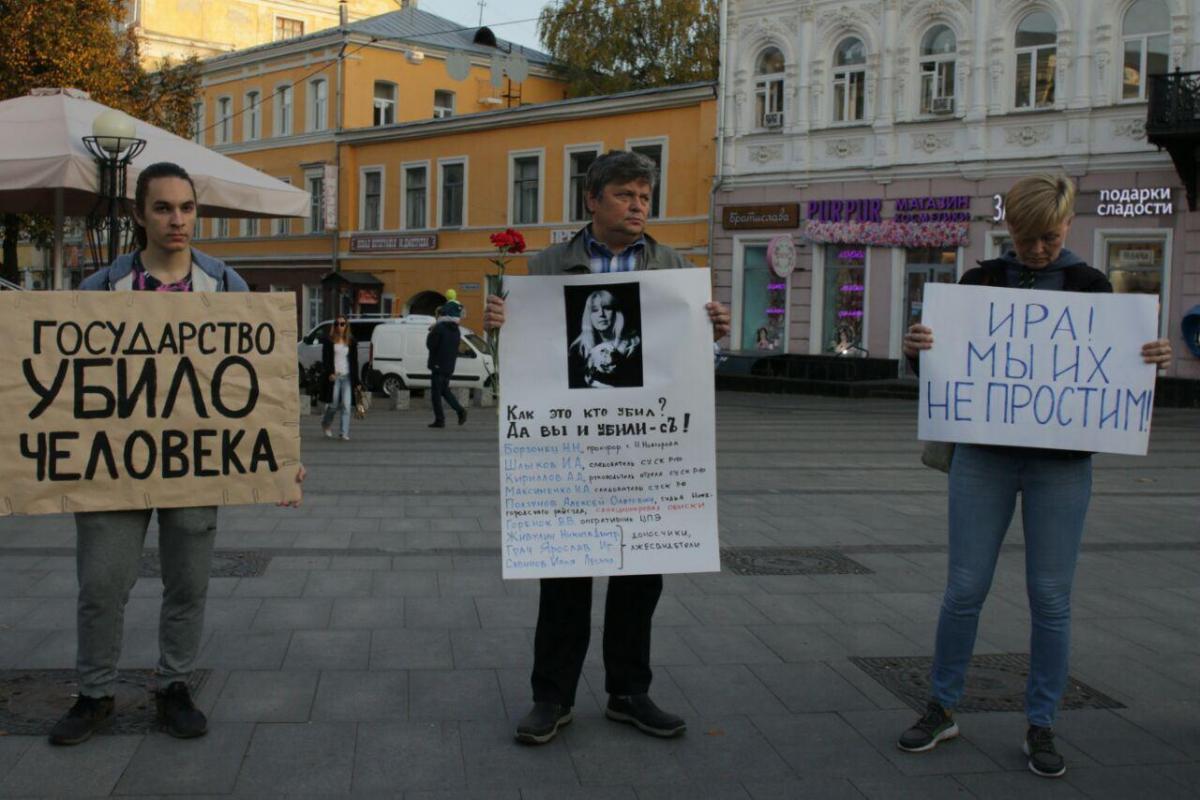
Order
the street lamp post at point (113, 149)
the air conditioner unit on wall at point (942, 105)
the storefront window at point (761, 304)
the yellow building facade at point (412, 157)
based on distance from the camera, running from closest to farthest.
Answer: the street lamp post at point (113, 149), the air conditioner unit on wall at point (942, 105), the storefront window at point (761, 304), the yellow building facade at point (412, 157)

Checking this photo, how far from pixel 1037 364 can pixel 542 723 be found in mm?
2108

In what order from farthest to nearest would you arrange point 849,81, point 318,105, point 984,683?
1. point 318,105
2. point 849,81
3. point 984,683

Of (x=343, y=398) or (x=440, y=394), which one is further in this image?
(x=440, y=394)

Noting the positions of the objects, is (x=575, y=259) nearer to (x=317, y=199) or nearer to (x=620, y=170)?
(x=620, y=170)

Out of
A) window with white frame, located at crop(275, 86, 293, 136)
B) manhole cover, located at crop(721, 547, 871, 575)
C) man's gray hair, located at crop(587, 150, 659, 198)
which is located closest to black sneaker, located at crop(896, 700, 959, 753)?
man's gray hair, located at crop(587, 150, 659, 198)

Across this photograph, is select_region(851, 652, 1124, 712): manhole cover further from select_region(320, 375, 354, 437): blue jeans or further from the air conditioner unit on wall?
the air conditioner unit on wall

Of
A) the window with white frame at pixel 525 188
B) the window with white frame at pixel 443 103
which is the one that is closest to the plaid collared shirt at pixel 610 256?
the window with white frame at pixel 525 188

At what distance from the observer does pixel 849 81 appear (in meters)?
32.3

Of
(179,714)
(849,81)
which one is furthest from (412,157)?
(179,714)

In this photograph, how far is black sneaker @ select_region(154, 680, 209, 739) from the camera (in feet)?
14.8

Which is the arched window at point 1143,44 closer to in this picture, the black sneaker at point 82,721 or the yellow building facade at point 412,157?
the yellow building facade at point 412,157

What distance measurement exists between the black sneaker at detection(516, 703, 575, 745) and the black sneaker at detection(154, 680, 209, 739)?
1072 mm

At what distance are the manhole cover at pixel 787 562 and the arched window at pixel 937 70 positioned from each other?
2410 centimetres

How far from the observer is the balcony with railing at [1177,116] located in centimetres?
2497
